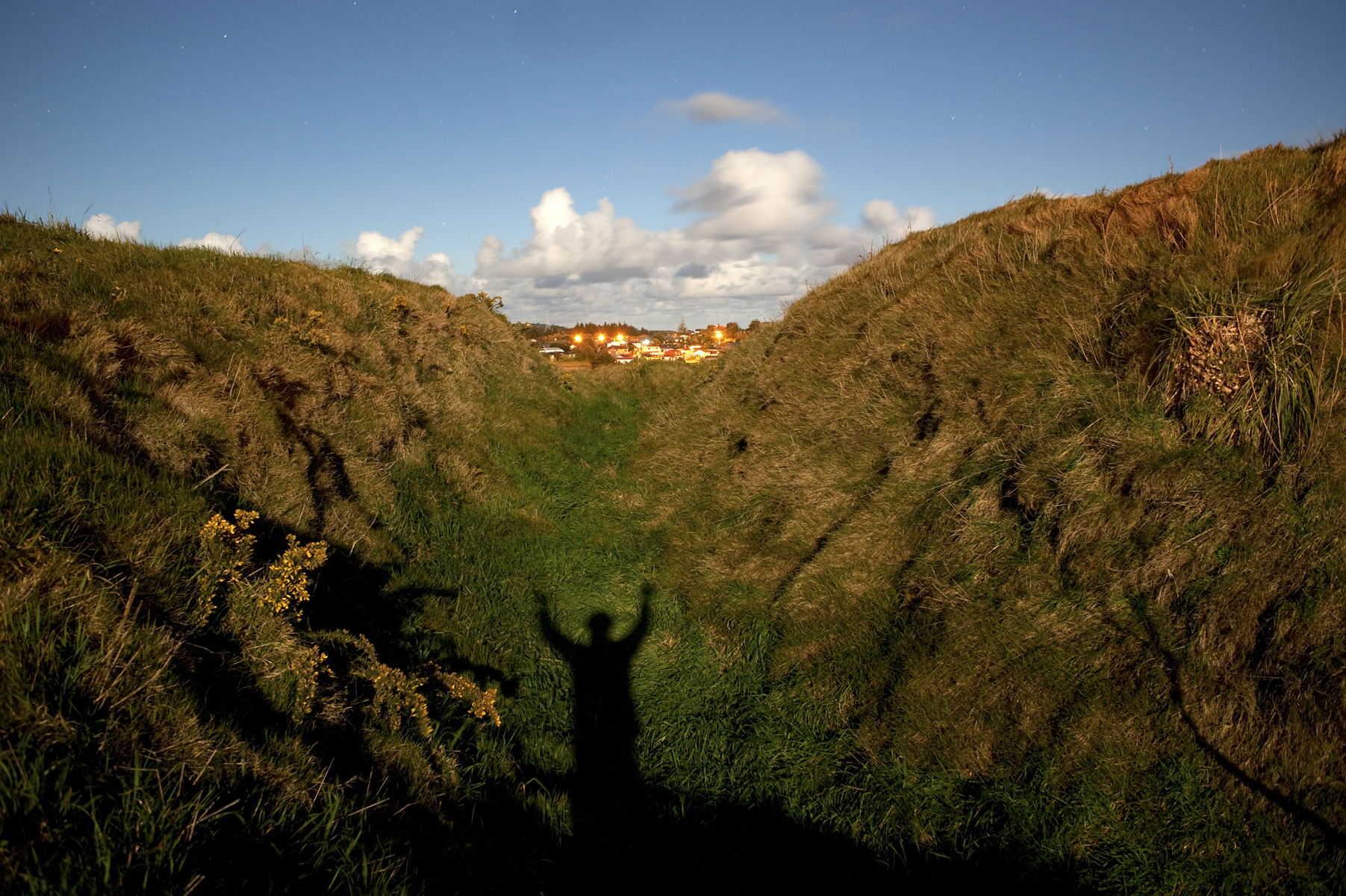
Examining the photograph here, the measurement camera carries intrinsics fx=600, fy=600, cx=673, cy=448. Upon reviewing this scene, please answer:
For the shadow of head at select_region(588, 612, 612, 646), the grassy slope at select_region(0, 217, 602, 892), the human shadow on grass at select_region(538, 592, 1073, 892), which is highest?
the grassy slope at select_region(0, 217, 602, 892)

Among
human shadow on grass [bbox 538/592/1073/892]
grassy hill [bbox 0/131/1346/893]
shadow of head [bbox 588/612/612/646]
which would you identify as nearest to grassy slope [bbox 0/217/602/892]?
grassy hill [bbox 0/131/1346/893]

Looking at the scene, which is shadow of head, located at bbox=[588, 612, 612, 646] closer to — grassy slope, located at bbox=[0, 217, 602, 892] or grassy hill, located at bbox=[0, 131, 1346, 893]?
grassy hill, located at bbox=[0, 131, 1346, 893]

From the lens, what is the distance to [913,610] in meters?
4.72

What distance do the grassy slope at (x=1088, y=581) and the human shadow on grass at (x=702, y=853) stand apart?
12 cm

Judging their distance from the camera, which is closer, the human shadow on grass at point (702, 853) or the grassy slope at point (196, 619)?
the grassy slope at point (196, 619)

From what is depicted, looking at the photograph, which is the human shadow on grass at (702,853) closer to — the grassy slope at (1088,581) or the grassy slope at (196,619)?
the grassy slope at (1088,581)

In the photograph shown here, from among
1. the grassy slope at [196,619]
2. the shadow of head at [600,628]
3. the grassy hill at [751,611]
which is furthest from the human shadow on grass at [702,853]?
the shadow of head at [600,628]

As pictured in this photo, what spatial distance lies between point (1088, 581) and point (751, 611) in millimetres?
2665

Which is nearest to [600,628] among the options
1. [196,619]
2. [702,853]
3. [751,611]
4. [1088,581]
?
[751,611]

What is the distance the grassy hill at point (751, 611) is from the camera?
2525 millimetres

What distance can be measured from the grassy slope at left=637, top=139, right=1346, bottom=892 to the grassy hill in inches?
0.9

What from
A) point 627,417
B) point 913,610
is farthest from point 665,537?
point 627,417

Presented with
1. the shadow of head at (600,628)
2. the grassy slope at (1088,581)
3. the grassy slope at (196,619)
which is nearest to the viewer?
the grassy slope at (196,619)

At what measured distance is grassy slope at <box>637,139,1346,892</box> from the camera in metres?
3.14
